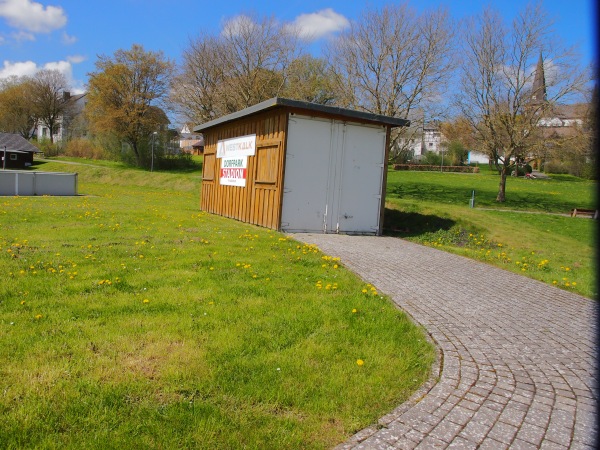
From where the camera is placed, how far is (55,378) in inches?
128

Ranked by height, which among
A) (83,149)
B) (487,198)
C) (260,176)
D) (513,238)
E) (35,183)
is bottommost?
(513,238)

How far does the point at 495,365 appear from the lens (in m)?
4.12

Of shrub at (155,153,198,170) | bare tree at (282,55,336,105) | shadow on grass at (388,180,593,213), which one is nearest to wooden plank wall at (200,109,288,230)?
shadow on grass at (388,180,593,213)

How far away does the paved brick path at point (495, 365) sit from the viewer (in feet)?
9.75

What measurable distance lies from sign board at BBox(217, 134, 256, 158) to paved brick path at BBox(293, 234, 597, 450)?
6602 mm

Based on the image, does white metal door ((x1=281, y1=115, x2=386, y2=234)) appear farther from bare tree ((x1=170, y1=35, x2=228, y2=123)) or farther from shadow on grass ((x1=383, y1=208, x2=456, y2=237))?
bare tree ((x1=170, y1=35, x2=228, y2=123))

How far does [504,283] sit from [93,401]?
6.79 meters

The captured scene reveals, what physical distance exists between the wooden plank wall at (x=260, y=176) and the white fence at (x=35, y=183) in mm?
11367

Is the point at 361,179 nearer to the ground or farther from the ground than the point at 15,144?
nearer to the ground

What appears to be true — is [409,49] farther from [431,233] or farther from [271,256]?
[271,256]

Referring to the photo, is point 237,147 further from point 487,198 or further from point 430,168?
point 430,168

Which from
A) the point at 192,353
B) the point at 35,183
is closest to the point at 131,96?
the point at 35,183

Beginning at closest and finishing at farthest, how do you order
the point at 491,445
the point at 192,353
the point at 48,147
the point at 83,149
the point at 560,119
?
the point at 491,445 → the point at 192,353 → the point at 560,119 → the point at 83,149 → the point at 48,147

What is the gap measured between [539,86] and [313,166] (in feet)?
66.5
